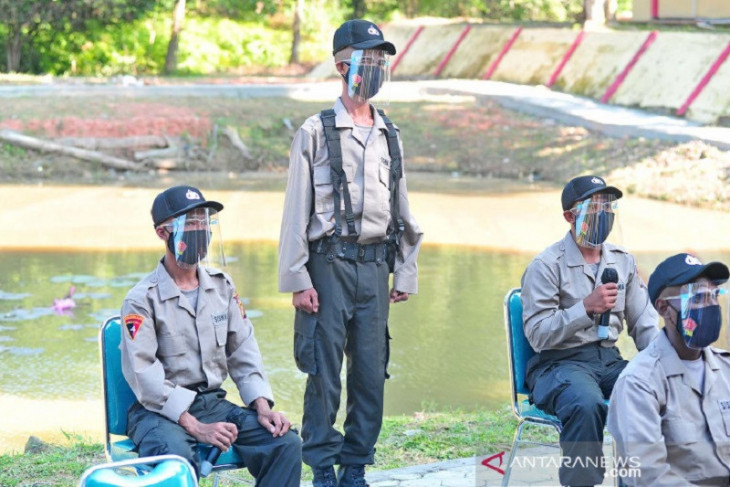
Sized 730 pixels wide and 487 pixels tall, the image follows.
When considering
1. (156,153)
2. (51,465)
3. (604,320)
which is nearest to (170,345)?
(51,465)

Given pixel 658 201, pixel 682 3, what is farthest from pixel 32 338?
pixel 682 3

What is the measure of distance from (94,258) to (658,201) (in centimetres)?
860

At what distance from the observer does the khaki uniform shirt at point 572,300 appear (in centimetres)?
523

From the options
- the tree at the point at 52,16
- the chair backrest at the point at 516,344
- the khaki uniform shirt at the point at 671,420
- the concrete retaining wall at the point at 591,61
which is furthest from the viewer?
the tree at the point at 52,16

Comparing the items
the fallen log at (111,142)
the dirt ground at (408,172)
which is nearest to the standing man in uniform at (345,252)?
the dirt ground at (408,172)

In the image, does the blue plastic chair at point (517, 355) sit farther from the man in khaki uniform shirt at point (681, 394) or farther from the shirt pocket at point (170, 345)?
the shirt pocket at point (170, 345)

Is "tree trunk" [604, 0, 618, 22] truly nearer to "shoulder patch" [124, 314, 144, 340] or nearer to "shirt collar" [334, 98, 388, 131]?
"shirt collar" [334, 98, 388, 131]

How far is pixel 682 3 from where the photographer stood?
2945 cm

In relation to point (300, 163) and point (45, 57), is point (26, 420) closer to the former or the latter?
point (300, 163)

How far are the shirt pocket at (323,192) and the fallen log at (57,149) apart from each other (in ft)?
53.0

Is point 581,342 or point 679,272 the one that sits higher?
point 679,272

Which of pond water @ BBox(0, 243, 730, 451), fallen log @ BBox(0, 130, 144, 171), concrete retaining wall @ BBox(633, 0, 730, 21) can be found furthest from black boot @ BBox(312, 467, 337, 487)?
concrete retaining wall @ BBox(633, 0, 730, 21)

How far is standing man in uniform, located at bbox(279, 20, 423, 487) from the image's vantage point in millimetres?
5379

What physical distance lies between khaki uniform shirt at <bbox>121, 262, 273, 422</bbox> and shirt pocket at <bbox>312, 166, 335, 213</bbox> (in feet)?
1.97
